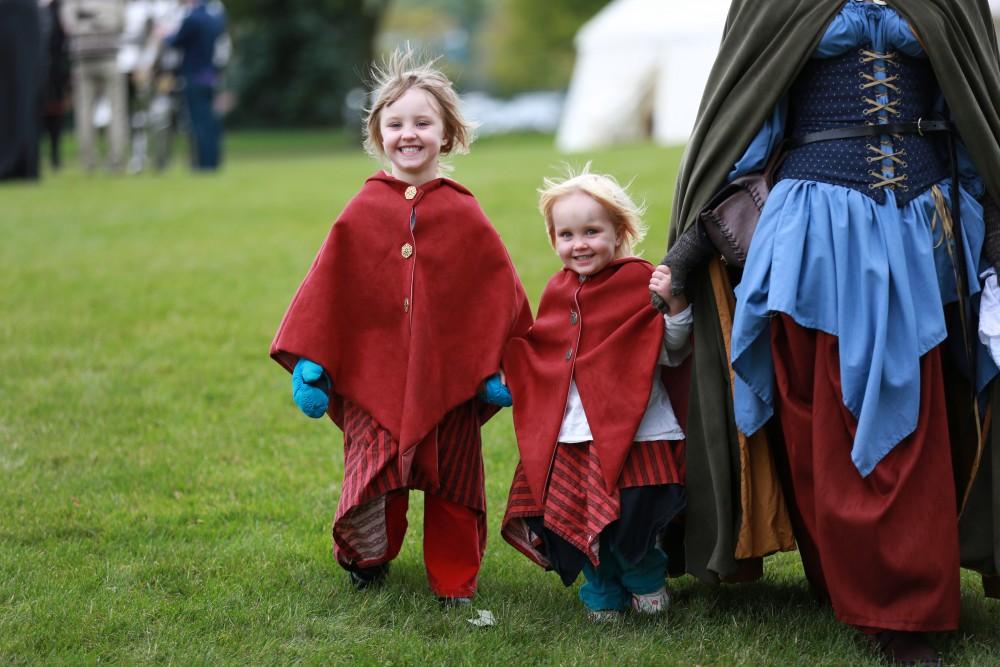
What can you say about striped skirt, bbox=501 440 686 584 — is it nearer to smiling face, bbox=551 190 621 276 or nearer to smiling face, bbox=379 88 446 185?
smiling face, bbox=551 190 621 276

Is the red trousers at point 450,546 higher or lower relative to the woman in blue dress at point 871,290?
lower

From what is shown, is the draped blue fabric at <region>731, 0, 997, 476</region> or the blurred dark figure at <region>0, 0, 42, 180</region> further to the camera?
the blurred dark figure at <region>0, 0, 42, 180</region>

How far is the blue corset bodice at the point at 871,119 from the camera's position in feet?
12.1

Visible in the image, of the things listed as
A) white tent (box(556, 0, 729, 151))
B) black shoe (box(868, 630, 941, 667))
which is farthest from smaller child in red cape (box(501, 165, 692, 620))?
white tent (box(556, 0, 729, 151))

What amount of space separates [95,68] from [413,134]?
14.7m

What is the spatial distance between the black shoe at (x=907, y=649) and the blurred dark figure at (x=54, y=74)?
1579 cm

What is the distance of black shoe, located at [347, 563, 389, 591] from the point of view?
14.0 ft

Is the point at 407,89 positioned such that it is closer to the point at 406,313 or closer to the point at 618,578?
the point at 406,313

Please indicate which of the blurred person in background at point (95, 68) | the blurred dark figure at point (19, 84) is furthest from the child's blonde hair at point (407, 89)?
the blurred person in background at point (95, 68)

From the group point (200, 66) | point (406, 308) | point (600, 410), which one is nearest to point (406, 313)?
point (406, 308)

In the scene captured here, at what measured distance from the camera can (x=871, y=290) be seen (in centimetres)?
355

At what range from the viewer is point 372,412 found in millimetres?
4023

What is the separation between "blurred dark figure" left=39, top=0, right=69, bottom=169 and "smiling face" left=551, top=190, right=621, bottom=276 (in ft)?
48.5

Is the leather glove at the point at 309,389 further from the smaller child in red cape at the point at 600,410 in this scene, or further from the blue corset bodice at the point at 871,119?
the blue corset bodice at the point at 871,119
